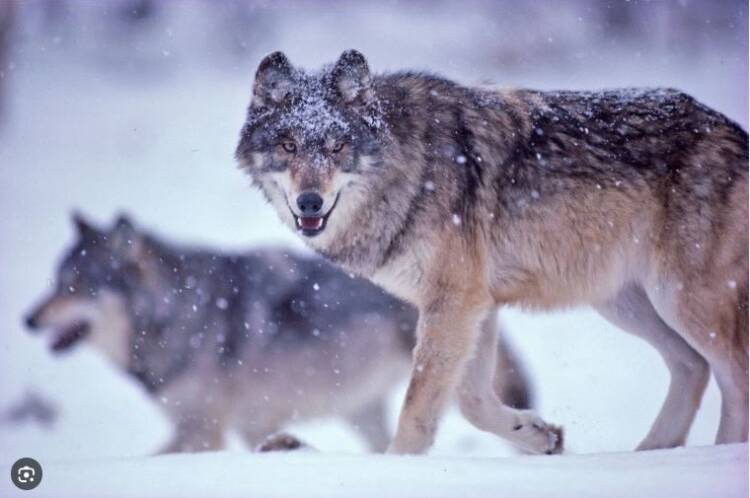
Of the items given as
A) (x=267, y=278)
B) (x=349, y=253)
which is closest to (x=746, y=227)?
(x=349, y=253)

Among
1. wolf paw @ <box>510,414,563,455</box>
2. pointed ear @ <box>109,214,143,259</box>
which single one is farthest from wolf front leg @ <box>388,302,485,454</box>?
pointed ear @ <box>109,214,143,259</box>

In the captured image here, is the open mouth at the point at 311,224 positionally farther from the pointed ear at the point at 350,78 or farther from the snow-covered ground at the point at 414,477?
the snow-covered ground at the point at 414,477

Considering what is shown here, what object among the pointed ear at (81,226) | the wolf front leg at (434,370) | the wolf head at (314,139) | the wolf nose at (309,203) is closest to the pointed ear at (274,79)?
the wolf head at (314,139)

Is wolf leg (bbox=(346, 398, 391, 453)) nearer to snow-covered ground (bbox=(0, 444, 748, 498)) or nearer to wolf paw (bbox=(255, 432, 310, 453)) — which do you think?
Result: wolf paw (bbox=(255, 432, 310, 453))

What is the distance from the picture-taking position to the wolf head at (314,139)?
315 cm

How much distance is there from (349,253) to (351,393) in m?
1.69

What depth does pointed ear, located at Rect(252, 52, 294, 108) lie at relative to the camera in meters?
3.34

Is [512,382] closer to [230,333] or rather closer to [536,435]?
[536,435]

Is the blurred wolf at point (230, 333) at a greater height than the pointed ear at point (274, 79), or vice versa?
the pointed ear at point (274, 79)

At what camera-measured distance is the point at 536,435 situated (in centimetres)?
351

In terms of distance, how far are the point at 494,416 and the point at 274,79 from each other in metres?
1.56

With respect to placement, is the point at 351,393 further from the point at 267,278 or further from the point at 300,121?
the point at 300,121

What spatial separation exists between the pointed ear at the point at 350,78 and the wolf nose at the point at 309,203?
45cm

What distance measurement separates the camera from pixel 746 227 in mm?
3379
